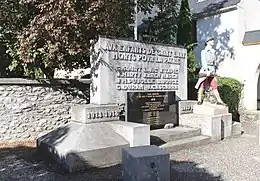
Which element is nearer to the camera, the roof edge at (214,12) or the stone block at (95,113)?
the stone block at (95,113)

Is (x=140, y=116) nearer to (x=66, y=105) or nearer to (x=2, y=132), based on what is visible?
(x=66, y=105)

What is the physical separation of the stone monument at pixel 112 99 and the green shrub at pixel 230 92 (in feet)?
13.4

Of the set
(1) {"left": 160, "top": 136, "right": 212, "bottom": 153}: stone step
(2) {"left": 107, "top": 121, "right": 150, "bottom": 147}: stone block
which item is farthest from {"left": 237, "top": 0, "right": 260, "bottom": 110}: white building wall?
(2) {"left": 107, "top": 121, "right": 150, "bottom": 147}: stone block

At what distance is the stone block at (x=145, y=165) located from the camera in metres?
5.05

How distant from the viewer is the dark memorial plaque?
27.7ft

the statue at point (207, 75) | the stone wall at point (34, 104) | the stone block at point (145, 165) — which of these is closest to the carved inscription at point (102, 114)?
the stone block at point (145, 165)

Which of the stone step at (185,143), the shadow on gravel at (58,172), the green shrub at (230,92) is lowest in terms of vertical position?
the shadow on gravel at (58,172)

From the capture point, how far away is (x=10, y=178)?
19.5ft

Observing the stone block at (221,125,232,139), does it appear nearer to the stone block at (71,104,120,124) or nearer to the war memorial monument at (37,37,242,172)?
the war memorial monument at (37,37,242,172)

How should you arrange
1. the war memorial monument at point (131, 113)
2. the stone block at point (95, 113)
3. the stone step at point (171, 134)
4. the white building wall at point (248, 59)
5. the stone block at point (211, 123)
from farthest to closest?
the white building wall at point (248, 59) < the stone block at point (211, 123) < the stone step at point (171, 134) < the stone block at point (95, 113) < the war memorial monument at point (131, 113)

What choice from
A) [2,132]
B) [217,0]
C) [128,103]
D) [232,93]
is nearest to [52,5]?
[128,103]

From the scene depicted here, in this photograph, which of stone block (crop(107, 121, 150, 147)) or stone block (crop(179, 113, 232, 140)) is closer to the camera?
stone block (crop(107, 121, 150, 147))

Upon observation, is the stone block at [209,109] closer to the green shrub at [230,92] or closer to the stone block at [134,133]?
the stone block at [134,133]

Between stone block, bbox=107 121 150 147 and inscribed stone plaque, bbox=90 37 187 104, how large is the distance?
977mm
